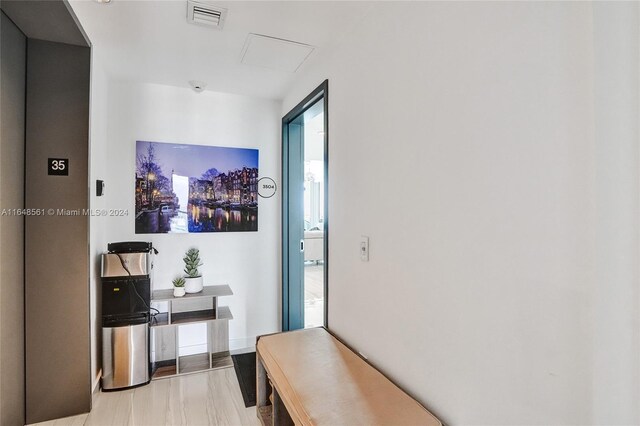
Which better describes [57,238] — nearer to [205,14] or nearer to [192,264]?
[192,264]

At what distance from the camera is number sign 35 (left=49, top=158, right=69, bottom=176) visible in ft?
6.86

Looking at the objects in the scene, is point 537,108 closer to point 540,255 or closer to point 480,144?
point 480,144

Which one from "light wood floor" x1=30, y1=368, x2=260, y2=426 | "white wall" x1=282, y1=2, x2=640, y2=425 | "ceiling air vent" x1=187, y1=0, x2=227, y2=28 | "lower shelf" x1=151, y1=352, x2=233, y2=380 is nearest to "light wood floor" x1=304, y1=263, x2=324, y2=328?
"lower shelf" x1=151, y1=352, x2=233, y2=380

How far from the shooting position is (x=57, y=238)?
6.89 ft

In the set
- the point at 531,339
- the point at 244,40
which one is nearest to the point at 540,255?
the point at 531,339

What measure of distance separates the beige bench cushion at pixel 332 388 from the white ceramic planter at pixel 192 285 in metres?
1.18

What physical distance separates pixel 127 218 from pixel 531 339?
3069 millimetres

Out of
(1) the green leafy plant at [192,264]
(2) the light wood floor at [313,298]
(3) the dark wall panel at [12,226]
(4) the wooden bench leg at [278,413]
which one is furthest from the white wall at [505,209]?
(2) the light wood floor at [313,298]

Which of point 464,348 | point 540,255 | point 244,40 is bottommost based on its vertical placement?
point 464,348

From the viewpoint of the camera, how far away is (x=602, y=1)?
726mm

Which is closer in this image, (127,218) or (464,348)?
(464,348)

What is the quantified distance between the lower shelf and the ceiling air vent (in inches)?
103

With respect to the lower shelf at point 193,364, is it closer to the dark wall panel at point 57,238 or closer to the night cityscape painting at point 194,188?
the dark wall panel at point 57,238

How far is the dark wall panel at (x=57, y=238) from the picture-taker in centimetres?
205
